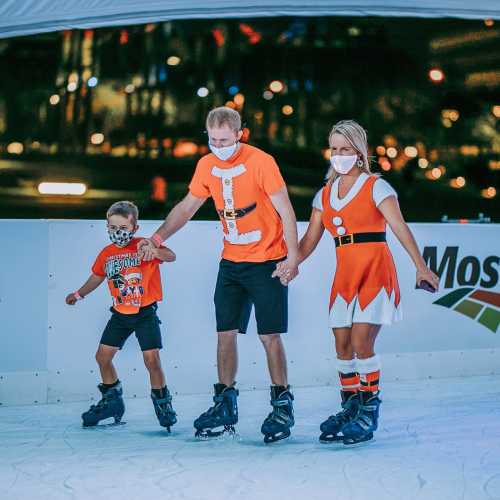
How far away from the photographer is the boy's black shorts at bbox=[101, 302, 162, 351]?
4883mm

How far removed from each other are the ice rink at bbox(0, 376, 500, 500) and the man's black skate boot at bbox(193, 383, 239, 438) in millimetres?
76

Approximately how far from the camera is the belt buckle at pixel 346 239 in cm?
455

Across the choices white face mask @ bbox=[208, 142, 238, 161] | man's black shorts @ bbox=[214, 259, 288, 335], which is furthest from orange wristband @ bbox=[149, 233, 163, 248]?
white face mask @ bbox=[208, 142, 238, 161]

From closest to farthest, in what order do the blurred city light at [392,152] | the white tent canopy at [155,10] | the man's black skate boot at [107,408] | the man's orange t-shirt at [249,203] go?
the man's orange t-shirt at [249,203] → the man's black skate boot at [107,408] → the white tent canopy at [155,10] → the blurred city light at [392,152]

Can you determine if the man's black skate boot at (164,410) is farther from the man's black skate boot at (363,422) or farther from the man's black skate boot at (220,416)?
the man's black skate boot at (363,422)

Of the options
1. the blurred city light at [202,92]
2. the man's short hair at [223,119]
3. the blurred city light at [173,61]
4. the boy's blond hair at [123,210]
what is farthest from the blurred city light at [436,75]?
the boy's blond hair at [123,210]

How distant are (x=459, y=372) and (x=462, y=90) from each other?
6.13ft

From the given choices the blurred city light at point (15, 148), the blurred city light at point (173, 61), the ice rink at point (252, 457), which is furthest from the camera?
the blurred city light at point (173, 61)

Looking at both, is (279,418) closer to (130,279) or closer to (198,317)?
(130,279)

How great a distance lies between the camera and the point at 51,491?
3684 millimetres

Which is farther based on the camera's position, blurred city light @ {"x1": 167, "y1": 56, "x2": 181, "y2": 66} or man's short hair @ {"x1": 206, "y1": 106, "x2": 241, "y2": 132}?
blurred city light @ {"x1": 167, "y1": 56, "x2": 181, "y2": 66}

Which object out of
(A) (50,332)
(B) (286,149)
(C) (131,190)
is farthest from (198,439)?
(B) (286,149)

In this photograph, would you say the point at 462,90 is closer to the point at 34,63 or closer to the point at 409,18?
the point at 409,18

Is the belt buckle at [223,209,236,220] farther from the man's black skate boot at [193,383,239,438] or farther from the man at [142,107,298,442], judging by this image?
the man's black skate boot at [193,383,239,438]
